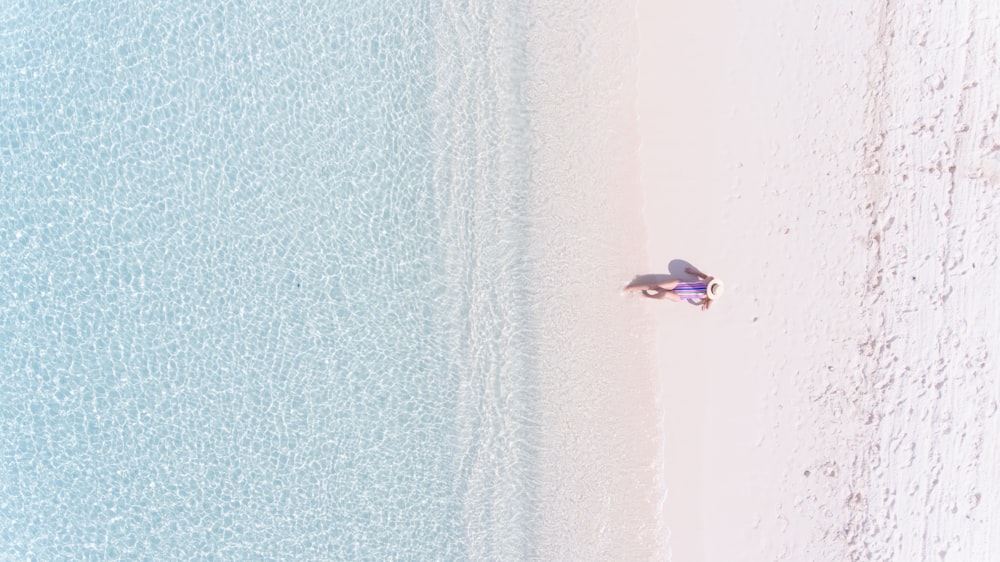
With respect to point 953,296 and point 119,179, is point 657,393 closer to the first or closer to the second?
point 953,296

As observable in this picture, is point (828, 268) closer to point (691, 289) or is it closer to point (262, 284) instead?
point (691, 289)

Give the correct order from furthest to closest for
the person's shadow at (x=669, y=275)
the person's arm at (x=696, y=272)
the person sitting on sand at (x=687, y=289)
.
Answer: the person's shadow at (x=669, y=275) → the person's arm at (x=696, y=272) → the person sitting on sand at (x=687, y=289)

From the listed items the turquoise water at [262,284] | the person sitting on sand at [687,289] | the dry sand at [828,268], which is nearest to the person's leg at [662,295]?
the person sitting on sand at [687,289]

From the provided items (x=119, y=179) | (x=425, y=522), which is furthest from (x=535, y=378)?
(x=119, y=179)

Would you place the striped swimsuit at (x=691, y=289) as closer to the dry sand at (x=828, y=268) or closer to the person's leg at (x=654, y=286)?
the person's leg at (x=654, y=286)

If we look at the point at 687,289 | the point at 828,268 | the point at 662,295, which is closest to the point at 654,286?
the point at 662,295

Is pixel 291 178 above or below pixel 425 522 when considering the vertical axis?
above

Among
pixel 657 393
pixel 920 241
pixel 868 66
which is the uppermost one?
pixel 868 66
